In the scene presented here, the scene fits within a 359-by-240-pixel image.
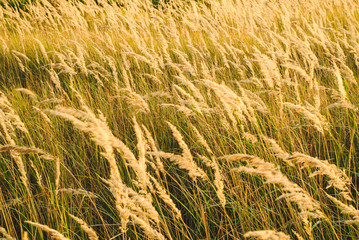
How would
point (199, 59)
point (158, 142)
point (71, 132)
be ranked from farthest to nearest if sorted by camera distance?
point (199, 59)
point (71, 132)
point (158, 142)

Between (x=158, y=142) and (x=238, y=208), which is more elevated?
(x=158, y=142)

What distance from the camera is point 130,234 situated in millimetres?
1409

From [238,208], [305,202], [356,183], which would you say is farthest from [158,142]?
[305,202]

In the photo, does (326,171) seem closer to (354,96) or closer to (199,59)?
(354,96)

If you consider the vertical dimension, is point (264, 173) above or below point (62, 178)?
above

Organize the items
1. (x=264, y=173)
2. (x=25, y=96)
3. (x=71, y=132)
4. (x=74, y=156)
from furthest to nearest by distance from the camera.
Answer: (x=25, y=96) → (x=71, y=132) → (x=74, y=156) → (x=264, y=173)

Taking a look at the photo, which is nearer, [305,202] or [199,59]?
[305,202]

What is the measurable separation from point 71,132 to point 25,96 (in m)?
1.01

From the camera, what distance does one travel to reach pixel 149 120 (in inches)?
91.0

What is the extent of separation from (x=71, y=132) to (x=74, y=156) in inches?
14.7

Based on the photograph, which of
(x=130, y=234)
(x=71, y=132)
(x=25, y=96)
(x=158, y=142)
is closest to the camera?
(x=130, y=234)

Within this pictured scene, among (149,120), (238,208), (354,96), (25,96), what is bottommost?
(238,208)

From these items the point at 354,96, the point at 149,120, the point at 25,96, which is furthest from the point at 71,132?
the point at 354,96

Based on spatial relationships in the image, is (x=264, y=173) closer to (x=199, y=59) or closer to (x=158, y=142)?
(x=158, y=142)
